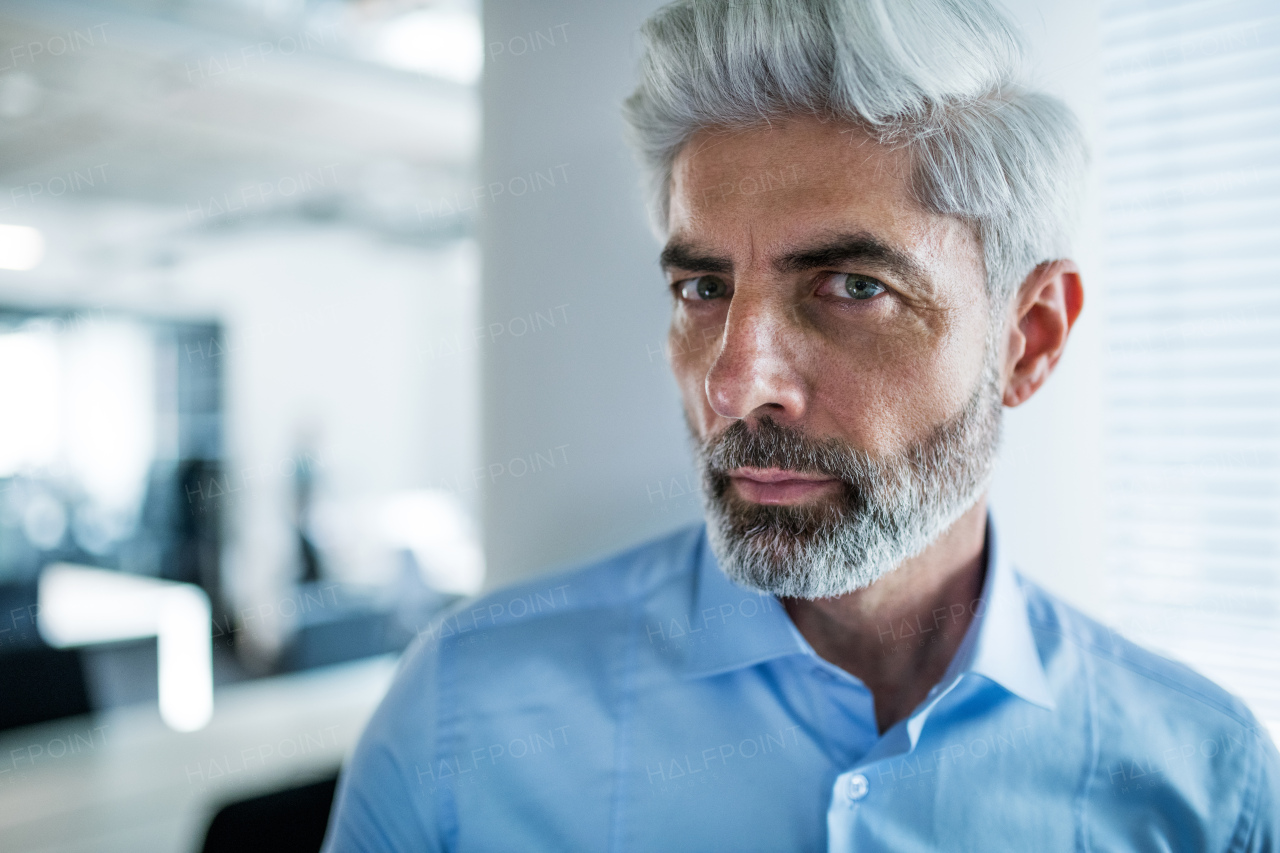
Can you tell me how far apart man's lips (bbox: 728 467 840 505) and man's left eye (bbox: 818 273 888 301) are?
0.70 feet

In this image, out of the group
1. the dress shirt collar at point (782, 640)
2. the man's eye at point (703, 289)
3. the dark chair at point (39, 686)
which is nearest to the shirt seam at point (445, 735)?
Result: the dress shirt collar at point (782, 640)

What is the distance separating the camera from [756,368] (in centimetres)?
95

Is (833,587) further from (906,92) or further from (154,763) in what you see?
(154,763)

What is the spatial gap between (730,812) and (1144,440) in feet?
2.94

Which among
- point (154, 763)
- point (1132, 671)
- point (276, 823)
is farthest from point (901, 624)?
point (154, 763)

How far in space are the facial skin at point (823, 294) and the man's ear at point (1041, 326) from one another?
100 millimetres

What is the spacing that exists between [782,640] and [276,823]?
1.03 m

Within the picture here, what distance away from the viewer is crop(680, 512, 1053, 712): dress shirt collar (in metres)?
1.08

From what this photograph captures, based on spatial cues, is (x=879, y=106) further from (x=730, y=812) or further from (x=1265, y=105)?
(x=730, y=812)

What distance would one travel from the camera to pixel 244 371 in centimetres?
786

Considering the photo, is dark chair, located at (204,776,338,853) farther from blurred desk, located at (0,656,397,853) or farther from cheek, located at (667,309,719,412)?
blurred desk, located at (0,656,397,853)

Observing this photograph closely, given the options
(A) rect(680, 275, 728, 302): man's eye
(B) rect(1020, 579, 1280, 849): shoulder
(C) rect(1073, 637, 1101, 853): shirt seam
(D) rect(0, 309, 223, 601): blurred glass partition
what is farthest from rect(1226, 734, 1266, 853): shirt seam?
(D) rect(0, 309, 223, 601): blurred glass partition

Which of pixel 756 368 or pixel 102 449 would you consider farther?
pixel 102 449

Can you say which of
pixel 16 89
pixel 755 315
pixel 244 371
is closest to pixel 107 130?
pixel 16 89
